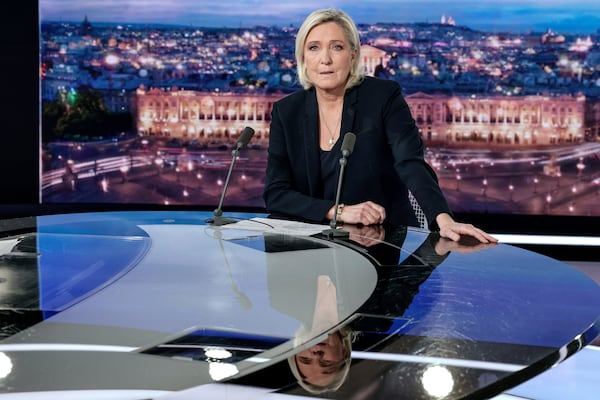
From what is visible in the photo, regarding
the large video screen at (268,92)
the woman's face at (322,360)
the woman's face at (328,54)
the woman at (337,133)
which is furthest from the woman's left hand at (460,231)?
the large video screen at (268,92)

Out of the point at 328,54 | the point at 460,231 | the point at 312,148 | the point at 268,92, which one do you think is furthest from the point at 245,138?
the point at 268,92

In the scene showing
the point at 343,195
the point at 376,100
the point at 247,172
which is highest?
the point at 376,100

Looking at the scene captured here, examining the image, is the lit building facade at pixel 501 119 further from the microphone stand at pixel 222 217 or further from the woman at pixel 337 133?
the microphone stand at pixel 222 217

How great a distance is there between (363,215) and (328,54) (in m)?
0.56

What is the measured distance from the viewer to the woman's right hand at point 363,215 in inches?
79.6

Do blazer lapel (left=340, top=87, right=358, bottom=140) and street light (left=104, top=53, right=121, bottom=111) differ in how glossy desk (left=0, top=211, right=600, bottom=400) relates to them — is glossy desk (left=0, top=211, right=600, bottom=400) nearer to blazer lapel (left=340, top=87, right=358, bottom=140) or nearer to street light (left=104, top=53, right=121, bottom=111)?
blazer lapel (left=340, top=87, right=358, bottom=140)

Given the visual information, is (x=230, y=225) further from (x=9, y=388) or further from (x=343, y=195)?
(x=9, y=388)

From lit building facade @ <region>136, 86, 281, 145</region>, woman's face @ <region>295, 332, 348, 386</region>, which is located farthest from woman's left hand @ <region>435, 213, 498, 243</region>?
lit building facade @ <region>136, 86, 281, 145</region>

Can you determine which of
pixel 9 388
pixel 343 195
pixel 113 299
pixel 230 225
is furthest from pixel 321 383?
pixel 343 195

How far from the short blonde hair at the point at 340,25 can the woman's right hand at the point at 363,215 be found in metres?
0.50

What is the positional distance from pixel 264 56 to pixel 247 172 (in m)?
0.74

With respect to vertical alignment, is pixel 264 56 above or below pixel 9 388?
above

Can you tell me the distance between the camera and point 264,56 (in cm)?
472

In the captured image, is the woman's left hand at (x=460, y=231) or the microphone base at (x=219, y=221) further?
the microphone base at (x=219, y=221)
